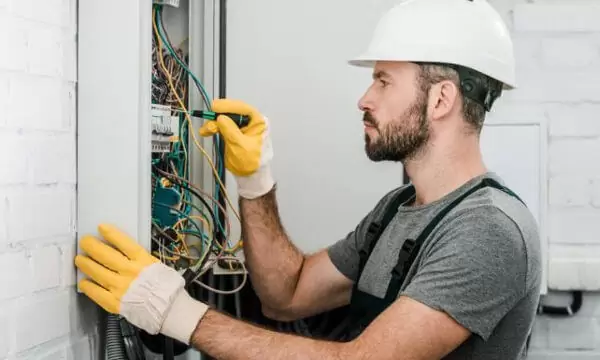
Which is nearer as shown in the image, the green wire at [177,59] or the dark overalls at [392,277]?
the dark overalls at [392,277]

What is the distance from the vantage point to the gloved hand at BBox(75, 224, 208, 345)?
4.00 ft

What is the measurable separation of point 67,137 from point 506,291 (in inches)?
31.9

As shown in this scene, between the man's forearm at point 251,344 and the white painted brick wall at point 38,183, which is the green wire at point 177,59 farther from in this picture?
the man's forearm at point 251,344

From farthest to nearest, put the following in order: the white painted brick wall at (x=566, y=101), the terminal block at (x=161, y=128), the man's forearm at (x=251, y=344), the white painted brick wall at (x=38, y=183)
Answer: the white painted brick wall at (x=566, y=101), the terminal block at (x=161, y=128), the man's forearm at (x=251, y=344), the white painted brick wall at (x=38, y=183)

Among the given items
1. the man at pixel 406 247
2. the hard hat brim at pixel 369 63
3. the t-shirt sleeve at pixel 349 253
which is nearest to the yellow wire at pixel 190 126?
the man at pixel 406 247

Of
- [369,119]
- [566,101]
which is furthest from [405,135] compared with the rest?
[566,101]

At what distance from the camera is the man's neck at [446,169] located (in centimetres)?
141

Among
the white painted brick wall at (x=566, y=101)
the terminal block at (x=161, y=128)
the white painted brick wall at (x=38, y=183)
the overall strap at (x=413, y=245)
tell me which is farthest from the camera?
the white painted brick wall at (x=566, y=101)

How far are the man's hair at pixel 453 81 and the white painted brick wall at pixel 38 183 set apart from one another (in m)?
0.66

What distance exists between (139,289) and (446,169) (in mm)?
633

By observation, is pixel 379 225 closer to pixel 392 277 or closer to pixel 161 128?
pixel 392 277

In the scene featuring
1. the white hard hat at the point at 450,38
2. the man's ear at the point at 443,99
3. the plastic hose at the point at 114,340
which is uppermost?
the white hard hat at the point at 450,38

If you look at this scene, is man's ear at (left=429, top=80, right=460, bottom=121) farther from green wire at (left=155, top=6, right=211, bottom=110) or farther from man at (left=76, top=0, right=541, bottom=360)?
green wire at (left=155, top=6, right=211, bottom=110)

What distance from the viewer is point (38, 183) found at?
117 cm
